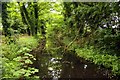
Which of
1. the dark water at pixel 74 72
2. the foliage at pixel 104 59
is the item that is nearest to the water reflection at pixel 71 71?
the dark water at pixel 74 72

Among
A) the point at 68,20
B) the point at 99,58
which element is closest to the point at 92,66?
the point at 99,58

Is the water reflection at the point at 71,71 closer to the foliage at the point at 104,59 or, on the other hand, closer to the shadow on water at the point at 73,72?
the shadow on water at the point at 73,72

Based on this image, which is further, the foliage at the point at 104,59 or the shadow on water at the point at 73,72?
the shadow on water at the point at 73,72

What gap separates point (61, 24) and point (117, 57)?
23.1ft

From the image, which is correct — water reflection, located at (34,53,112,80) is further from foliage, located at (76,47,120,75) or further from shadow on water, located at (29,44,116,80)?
foliage, located at (76,47,120,75)

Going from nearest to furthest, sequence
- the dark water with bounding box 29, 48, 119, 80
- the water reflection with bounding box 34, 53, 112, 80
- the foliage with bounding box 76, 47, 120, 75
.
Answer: the foliage with bounding box 76, 47, 120, 75 < the dark water with bounding box 29, 48, 119, 80 < the water reflection with bounding box 34, 53, 112, 80

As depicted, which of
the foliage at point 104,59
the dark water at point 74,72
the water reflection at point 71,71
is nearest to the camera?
the foliage at point 104,59

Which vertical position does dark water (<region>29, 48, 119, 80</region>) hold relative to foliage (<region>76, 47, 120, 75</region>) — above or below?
below

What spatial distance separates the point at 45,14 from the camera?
16.6 m

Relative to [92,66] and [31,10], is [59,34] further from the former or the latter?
[92,66]

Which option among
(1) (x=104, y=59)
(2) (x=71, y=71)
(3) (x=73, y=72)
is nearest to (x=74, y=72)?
(3) (x=73, y=72)

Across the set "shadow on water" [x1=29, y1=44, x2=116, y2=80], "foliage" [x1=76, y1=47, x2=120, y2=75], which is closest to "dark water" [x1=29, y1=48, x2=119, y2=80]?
"shadow on water" [x1=29, y1=44, x2=116, y2=80]

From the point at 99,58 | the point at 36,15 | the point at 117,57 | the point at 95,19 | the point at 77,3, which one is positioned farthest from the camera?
the point at 36,15

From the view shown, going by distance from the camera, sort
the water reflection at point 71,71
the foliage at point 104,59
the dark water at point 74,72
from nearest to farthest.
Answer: the foliage at point 104,59 < the dark water at point 74,72 < the water reflection at point 71,71
